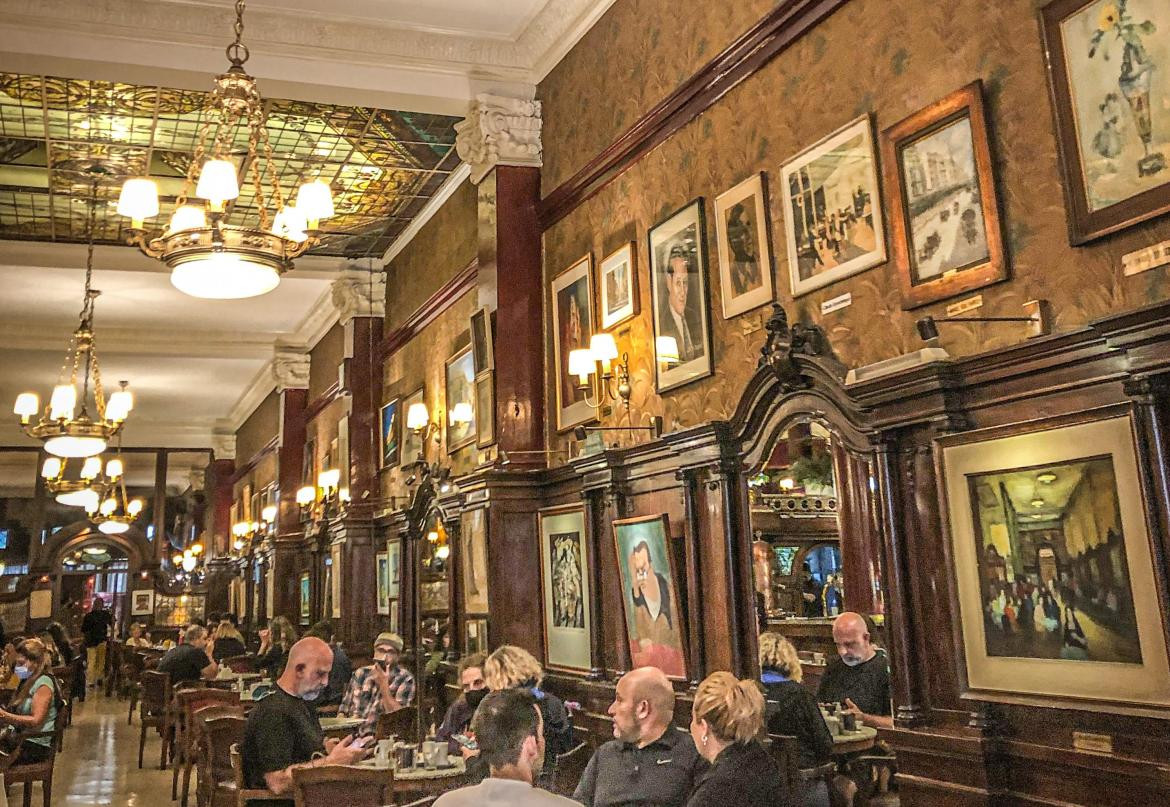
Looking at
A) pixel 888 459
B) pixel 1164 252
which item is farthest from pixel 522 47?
pixel 1164 252

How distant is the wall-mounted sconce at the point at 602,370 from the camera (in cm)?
704

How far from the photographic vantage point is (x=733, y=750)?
3854mm

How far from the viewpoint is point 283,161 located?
1120 centimetres

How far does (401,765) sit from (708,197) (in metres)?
3.90

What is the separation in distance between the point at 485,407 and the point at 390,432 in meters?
3.89

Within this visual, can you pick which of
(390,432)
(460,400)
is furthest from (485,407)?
(390,432)

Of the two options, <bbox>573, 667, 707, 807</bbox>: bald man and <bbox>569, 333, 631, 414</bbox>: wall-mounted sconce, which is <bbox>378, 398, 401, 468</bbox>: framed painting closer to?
<bbox>569, 333, 631, 414</bbox>: wall-mounted sconce

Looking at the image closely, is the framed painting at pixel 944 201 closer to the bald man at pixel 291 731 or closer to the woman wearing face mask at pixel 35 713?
the bald man at pixel 291 731

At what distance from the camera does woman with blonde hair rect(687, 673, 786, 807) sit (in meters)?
3.73

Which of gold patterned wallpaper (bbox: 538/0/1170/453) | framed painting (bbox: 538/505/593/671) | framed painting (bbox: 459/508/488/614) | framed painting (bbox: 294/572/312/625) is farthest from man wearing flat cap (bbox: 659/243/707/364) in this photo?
framed painting (bbox: 294/572/312/625)

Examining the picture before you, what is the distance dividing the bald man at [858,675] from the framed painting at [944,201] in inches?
62.5

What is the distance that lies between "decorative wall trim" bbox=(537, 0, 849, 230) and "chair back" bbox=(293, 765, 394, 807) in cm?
437

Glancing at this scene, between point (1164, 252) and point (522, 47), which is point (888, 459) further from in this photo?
point (522, 47)

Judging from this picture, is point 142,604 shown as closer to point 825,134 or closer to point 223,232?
point 223,232
